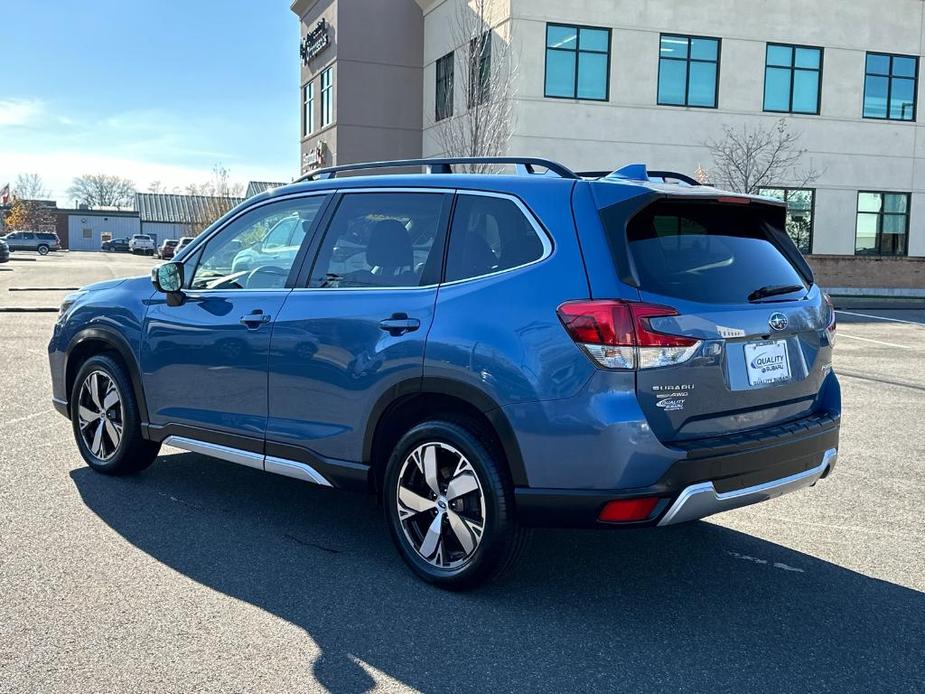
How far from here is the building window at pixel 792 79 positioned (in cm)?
3067

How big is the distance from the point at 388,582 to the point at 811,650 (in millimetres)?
1835

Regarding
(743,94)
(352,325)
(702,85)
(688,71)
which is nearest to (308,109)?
(688,71)

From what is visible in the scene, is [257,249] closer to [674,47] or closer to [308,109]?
[674,47]

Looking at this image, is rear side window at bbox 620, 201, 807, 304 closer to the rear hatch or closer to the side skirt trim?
the rear hatch

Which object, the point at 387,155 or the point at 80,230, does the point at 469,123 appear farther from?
the point at 80,230

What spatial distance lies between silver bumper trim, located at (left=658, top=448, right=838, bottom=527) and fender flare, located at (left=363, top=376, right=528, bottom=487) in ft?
2.04

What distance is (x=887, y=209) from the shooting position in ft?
107

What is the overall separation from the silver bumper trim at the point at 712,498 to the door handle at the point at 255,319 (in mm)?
2314

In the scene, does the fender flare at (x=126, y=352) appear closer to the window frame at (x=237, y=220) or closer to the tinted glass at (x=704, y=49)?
the window frame at (x=237, y=220)

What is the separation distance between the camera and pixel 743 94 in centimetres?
3044

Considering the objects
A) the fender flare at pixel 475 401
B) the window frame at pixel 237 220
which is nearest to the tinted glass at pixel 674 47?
the window frame at pixel 237 220

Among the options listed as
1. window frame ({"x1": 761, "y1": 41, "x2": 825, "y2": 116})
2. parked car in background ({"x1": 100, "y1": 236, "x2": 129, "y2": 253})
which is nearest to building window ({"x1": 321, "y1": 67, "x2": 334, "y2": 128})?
window frame ({"x1": 761, "y1": 41, "x2": 825, "y2": 116})

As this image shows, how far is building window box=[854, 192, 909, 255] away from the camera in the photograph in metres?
32.3

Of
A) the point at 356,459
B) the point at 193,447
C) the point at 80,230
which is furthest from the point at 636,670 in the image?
the point at 80,230
